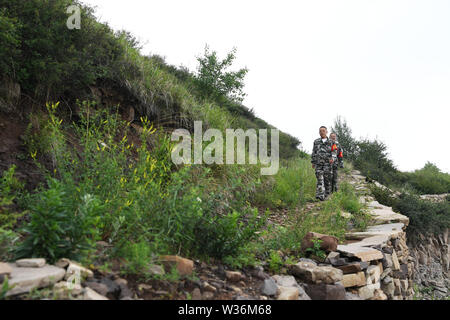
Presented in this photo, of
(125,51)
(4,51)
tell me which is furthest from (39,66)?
(125,51)

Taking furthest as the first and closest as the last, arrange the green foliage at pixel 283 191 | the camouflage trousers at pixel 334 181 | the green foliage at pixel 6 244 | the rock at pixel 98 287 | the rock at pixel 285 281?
1. the camouflage trousers at pixel 334 181
2. the green foliage at pixel 283 191
3. the rock at pixel 285 281
4. the green foliage at pixel 6 244
5. the rock at pixel 98 287

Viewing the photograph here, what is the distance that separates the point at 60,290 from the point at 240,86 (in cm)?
1035

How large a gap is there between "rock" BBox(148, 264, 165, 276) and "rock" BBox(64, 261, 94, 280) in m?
0.40

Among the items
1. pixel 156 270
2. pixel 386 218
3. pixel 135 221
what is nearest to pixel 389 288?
pixel 386 218

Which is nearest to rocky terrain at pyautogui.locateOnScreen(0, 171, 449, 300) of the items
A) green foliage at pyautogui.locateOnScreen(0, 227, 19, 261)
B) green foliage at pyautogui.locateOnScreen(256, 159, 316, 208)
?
green foliage at pyautogui.locateOnScreen(0, 227, 19, 261)

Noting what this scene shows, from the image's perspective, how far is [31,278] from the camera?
5.71ft

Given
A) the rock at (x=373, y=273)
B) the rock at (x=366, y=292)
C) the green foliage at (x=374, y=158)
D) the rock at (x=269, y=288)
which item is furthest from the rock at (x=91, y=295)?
the green foliage at (x=374, y=158)

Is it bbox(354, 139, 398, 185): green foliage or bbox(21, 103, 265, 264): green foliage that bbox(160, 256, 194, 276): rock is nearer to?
bbox(21, 103, 265, 264): green foliage

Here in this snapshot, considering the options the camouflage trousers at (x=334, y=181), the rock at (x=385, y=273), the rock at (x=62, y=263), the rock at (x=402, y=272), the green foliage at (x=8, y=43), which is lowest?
the rock at (x=402, y=272)

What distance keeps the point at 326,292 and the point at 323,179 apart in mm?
5728

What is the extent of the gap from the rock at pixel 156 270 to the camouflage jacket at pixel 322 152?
6349 mm

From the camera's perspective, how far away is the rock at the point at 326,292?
271cm

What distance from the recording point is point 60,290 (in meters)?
1.78

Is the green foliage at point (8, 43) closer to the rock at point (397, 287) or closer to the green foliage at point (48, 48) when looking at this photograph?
the green foliage at point (48, 48)
